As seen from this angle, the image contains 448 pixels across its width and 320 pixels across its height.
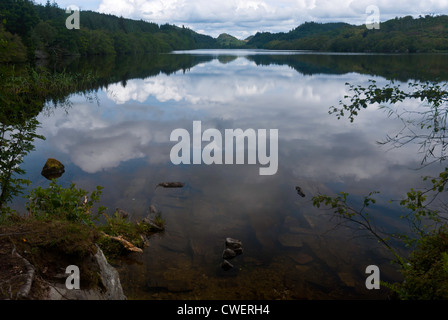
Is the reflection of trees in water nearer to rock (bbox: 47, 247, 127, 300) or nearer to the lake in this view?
the lake

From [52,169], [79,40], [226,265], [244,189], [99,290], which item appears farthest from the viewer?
[79,40]

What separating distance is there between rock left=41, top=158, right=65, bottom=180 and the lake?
12.1 inches

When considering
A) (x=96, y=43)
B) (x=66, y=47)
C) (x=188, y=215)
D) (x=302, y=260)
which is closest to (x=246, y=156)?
(x=188, y=215)

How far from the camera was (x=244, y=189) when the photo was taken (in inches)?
574

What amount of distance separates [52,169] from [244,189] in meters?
9.72

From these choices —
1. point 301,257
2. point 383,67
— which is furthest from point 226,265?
point 383,67

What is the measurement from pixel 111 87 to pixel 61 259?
4447 centimetres

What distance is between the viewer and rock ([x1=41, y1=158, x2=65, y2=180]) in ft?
A: 51.8

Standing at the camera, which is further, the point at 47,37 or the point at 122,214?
the point at 47,37

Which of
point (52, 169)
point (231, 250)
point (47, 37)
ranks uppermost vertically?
point (47, 37)

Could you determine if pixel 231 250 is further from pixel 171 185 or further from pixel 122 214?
pixel 171 185

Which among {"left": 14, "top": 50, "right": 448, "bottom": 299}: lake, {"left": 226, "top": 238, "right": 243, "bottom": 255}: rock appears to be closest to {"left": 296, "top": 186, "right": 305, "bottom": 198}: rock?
{"left": 14, "top": 50, "right": 448, "bottom": 299}: lake

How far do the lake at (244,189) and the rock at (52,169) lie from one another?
0.31 meters

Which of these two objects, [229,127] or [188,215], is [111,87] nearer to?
[229,127]
